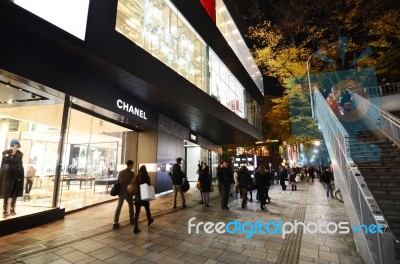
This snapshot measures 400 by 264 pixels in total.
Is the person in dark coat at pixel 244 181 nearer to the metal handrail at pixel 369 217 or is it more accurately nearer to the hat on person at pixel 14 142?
the metal handrail at pixel 369 217

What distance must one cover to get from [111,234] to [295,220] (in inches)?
222

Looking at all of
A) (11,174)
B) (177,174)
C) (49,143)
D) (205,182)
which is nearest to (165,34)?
(177,174)

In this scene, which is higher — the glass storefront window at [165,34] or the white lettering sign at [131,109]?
the glass storefront window at [165,34]

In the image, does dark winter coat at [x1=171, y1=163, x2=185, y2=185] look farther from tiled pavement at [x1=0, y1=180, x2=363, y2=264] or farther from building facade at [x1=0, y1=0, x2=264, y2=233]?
building facade at [x1=0, y1=0, x2=264, y2=233]

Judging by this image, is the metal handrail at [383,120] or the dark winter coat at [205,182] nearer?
the metal handrail at [383,120]

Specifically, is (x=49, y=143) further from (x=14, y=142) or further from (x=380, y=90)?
(x=380, y=90)

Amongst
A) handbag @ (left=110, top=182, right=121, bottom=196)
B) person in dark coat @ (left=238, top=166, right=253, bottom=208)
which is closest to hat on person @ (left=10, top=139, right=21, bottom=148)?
handbag @ (left=110, top=182, right=121, bottom=196)

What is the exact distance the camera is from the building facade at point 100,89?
5.69m

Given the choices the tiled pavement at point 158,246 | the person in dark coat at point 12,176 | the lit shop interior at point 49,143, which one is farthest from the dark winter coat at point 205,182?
the person in dark coat at point 12,176

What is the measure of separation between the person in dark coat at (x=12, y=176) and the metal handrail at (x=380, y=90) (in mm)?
21468

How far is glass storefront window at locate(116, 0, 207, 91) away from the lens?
27.9 feet

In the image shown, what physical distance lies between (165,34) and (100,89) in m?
4.27

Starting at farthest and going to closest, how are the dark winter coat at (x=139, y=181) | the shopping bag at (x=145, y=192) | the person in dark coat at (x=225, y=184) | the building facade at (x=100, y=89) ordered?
the person in dark coat at (x=225, y=184) < the dark winter coat at (x=139, y=181) < the shopping bag at (x=145, y=192) < the building facade at (x=100, y=89)

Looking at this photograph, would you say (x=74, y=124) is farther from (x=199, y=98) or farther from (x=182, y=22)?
(x=182, y=22)
